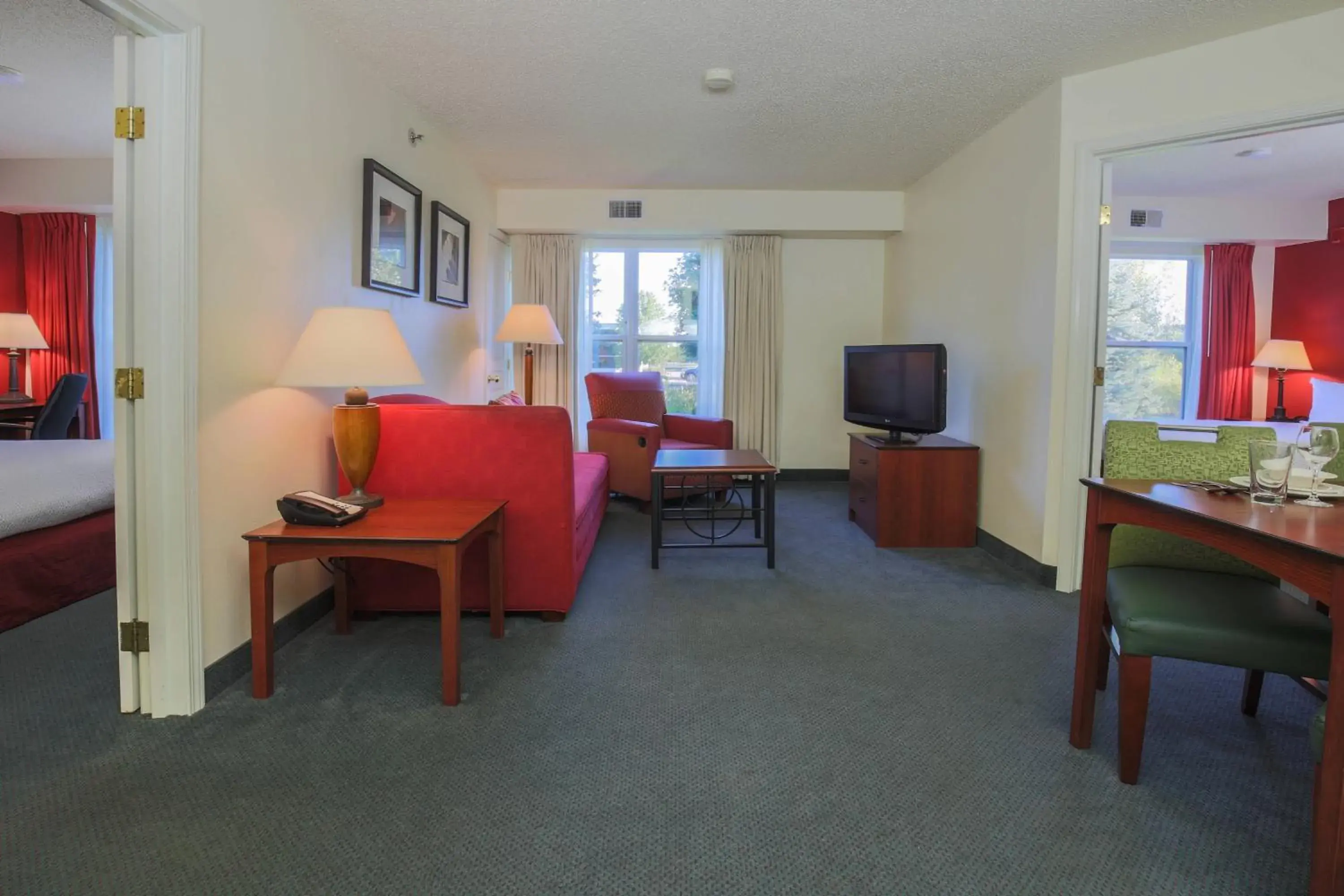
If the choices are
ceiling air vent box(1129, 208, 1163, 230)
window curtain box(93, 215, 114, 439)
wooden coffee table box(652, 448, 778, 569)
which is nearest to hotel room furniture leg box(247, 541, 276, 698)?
wooden coffee table box(652, 448, 778, 569)

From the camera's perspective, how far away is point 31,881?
1293mm

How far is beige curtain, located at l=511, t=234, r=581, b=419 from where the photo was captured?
5.71m

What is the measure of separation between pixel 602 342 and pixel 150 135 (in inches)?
169

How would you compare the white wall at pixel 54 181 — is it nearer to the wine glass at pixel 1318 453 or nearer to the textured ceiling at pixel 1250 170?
the wine glass at pixel 1318 453

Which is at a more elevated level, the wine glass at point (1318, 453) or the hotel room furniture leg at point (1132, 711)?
the wine glass at point (1318, 453)

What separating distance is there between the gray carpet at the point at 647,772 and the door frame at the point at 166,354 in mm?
209

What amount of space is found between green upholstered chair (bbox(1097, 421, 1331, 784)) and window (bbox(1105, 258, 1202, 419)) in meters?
4.99

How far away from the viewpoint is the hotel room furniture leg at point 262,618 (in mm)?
2006

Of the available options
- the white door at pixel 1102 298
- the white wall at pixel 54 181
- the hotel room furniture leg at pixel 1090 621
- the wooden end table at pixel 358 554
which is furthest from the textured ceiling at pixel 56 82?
the white door at pixel 1102 298

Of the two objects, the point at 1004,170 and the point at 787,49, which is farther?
the point at 1004,170

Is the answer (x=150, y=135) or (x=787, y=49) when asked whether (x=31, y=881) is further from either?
(x=787, y=49)

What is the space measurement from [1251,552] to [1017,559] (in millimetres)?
2329

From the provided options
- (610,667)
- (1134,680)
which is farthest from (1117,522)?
(610,667)

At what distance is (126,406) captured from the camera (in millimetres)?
1888
